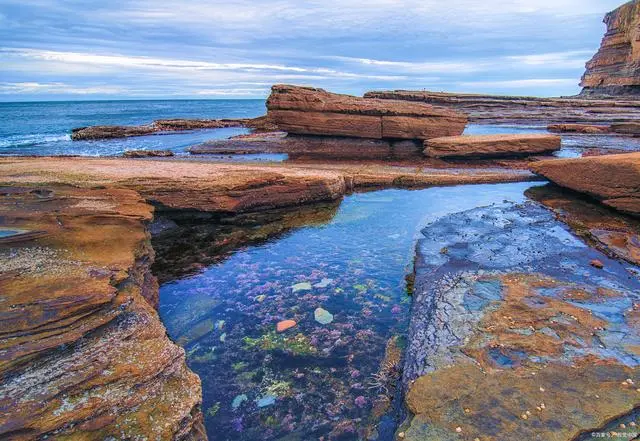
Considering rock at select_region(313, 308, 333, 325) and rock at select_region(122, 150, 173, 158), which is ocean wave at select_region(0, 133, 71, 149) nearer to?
rock at select_region(122, 150, 173, 158)

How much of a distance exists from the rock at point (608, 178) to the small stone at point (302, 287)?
811 centimetres

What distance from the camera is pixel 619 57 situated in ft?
221

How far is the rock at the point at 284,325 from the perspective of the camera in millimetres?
6695

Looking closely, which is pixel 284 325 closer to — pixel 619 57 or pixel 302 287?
pixel 302 287

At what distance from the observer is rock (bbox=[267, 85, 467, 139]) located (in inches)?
821

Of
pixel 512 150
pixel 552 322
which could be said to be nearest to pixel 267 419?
pixel 552 322

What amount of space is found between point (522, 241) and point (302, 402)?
20.3ft

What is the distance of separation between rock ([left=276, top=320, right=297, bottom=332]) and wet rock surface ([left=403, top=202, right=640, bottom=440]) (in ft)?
6.46

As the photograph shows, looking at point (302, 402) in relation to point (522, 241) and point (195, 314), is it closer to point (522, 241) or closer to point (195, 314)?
point (195, 314)

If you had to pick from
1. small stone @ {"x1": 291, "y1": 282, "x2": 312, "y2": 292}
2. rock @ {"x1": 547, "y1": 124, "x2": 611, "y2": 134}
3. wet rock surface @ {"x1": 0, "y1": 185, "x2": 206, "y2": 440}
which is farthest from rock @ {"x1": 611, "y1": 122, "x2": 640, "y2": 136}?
wet rock surface @ {"x1": 0, "y1": 185, "x2": 206, "y2": 440}

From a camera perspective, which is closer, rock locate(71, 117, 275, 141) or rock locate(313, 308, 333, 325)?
rock locate(313, 308, 333, 325)

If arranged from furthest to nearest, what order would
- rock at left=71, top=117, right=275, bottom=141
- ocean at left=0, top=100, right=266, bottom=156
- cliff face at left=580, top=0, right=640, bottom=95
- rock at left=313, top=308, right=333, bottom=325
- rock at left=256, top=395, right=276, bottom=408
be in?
1. cliff face at left=580, top=0, right=640, bottom=95
2. rock at left=71, top=117, right=275, bottom=141
3. ocean at left=0, top=100, right=266, bottom=156
4. rock at left=313, top=308, right=333, bottom=325
5. rock at left=256, top=395, right=276, bottom=408

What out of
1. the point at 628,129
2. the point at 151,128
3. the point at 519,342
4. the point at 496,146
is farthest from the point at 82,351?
the point at 151,128

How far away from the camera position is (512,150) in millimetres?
18500
